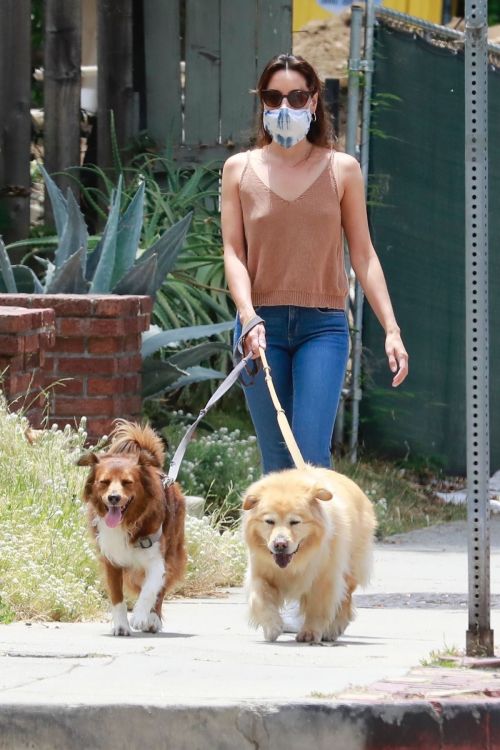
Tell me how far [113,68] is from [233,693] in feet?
25.5

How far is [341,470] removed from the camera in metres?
9.81

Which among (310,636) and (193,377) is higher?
(193,377)

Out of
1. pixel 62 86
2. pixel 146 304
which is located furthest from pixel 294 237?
pixel 62 86

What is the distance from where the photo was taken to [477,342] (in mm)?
5047

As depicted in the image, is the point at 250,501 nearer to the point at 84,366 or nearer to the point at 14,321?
the point at 14,321

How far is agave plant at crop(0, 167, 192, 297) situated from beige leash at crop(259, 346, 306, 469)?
9.36ft

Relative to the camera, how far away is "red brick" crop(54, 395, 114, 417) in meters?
8.24

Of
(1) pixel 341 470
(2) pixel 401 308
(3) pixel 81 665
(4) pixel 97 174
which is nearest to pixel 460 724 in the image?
(3) pixel 81 665

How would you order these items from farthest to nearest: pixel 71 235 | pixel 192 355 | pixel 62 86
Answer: pixel 62 86, pixel 71 235, pixel 192 355

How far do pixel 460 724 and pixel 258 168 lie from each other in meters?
2.46

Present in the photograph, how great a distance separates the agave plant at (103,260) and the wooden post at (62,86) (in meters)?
1.83

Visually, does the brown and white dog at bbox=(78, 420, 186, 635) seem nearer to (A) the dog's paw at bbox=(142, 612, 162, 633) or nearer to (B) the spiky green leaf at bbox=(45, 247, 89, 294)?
(A) the dog's paw at bbox=(142, 612, 162, 633)

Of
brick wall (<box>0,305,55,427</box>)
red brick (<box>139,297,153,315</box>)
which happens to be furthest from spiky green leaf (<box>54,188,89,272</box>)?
brick wall (<box>0,305,55,427</box>)

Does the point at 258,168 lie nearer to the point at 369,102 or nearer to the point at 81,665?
the point at 81,665
